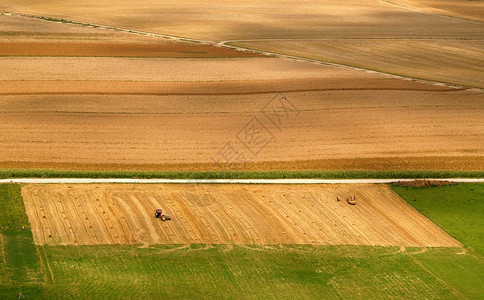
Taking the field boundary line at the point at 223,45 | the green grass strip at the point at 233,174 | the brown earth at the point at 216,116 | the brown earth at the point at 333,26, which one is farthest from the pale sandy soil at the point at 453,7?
the green grass strip at the point at 233,174

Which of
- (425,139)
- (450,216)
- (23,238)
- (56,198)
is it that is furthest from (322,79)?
(23,238)

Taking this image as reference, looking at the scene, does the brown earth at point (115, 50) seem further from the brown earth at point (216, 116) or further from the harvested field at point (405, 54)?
the harvested field at point (405, 54)

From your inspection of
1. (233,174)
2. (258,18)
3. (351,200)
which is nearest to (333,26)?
(258,18)

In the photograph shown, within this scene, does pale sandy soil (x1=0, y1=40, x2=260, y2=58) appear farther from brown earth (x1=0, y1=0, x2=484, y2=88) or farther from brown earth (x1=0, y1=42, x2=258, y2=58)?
brown earth (x1=0, y1=0, x2=484, y2=88)

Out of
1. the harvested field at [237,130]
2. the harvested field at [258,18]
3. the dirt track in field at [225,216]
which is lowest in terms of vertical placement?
the dirt track in field at [225,216]

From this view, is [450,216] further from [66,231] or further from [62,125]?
[62,125]

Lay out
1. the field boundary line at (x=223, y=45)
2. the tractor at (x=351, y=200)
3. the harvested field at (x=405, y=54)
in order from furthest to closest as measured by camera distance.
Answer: the harvested field at (x=405, y=54) → the field boundary line at (x=223, y=45) → the tractor at (x=351, y=200)
